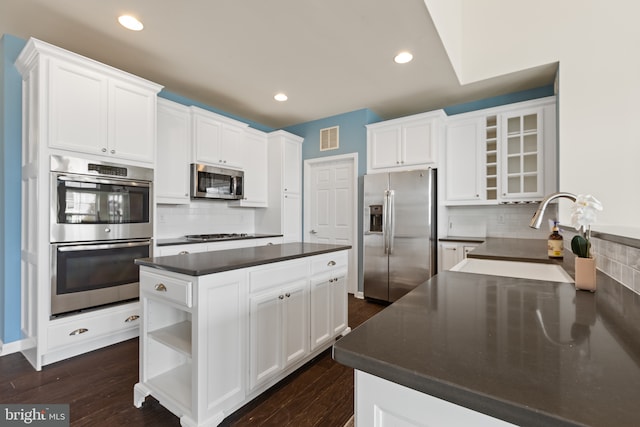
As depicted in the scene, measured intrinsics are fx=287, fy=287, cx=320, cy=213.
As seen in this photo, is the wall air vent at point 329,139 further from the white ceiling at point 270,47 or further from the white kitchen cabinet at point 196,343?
the white kitchen cabinet at point 196,343

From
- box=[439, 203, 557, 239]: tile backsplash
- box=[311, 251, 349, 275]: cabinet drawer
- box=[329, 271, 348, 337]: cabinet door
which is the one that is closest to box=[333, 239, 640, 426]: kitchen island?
box=[311, 251, 349, 275]: cabinet drawer

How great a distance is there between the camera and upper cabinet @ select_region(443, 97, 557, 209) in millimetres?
3246

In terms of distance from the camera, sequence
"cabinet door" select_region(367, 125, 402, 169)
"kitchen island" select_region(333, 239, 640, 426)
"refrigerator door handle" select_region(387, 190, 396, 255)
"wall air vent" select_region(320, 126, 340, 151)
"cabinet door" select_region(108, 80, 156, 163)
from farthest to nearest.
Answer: "wall air vent" select_region(320, 126, 340, 151)
"cabinet door" select_region(367, 125, 402, 169)
"refrigerator door handle" select_region(387, 190, 396, 255)
"cabinet door" select_region(108, 80, 156, 163)
"kitchen island" select_region(333, 239, 640, 426)

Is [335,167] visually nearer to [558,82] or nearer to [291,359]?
[558,82]

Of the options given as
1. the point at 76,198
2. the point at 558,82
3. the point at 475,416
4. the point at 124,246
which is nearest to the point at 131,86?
the point at 76,198

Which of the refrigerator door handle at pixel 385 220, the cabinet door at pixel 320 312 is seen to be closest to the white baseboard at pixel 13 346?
the cabinet door at pixel 320 312

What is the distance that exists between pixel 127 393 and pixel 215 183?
251cm

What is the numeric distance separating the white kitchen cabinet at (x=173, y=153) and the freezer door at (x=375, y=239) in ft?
7.67

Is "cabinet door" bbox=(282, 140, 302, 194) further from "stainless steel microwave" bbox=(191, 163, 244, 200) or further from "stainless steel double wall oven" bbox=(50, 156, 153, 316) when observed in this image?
"stainless steel double wall oven" bbox=(50, 156, 153, 316)

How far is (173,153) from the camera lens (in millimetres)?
3434

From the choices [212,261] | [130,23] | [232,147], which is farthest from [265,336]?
[232,147]

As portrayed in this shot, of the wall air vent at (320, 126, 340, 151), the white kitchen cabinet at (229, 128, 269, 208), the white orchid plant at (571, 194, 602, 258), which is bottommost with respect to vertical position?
the white orchid plant at (571, 194, 602, 258)

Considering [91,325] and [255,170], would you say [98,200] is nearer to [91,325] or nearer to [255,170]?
[91,325]

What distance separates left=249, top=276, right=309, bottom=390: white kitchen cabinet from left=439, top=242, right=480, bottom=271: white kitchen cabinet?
215 cm
